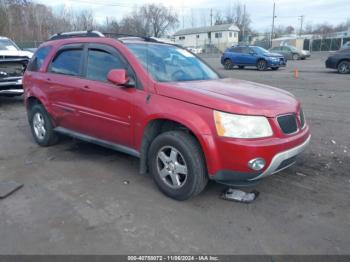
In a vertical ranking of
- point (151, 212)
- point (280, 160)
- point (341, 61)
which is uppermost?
point (341, 61)

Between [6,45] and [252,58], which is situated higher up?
[6,45]

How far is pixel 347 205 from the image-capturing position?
135 inches

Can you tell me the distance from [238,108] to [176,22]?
282 feet

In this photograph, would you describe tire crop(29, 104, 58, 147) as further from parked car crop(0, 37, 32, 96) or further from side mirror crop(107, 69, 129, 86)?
parked car crop(0, 37, 32, 96)

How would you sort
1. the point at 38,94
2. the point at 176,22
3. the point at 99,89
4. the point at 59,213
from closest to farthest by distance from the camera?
the point at 59,213
the point at 99,89
the point at 38,94
the point at 176,22

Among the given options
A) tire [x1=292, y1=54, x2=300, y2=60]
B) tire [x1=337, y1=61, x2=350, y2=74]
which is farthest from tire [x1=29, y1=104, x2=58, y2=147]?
tire [x1=292, y1=54, x2=300, y2=60]

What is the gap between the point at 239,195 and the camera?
368 centimetres

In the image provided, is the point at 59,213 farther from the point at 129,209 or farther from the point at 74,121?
the point at 74,121

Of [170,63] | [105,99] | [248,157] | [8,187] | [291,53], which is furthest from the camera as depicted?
[291,53]

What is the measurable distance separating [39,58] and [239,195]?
163 inches

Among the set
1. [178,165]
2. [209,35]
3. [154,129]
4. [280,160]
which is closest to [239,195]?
[280,160]

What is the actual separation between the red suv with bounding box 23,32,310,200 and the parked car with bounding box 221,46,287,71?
16.6 m

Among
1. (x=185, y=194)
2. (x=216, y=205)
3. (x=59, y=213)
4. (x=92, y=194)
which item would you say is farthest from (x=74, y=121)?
(x=216, y=205)

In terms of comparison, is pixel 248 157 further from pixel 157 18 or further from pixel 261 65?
pixel 157 18
